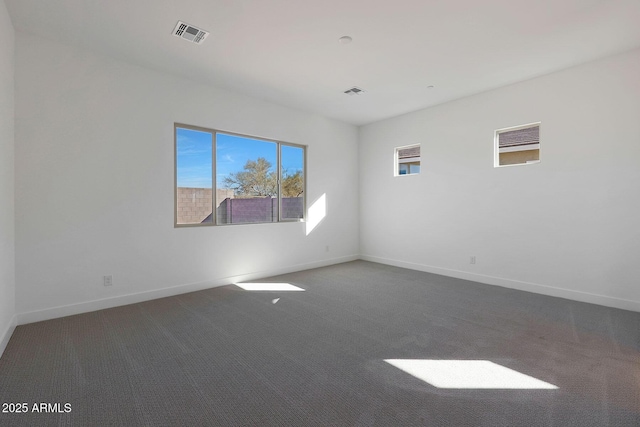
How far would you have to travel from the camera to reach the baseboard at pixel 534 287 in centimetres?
356

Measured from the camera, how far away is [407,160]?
19.7 feet

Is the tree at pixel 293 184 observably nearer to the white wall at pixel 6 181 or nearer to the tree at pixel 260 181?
the tree at pixel 260 181

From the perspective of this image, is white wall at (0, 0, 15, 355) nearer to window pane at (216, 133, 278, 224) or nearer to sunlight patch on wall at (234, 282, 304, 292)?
window pane at (216, 133, 278, 224)

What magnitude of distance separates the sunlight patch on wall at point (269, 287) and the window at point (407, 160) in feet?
10.3

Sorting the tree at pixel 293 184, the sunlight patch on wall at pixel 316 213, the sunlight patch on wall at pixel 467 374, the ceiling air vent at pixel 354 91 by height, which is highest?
the ceiling air vent at pixel 354 91

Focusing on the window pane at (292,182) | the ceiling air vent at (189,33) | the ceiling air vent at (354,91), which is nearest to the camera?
the ceiling air vent at (189,33)

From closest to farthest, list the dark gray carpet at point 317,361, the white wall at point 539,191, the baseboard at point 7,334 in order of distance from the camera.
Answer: the dark gray carpet at point 317,361, the baseboard at point 7,334, the white wall at point 539,191

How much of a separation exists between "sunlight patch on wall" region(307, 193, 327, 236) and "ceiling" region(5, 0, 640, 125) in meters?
→ 2.21

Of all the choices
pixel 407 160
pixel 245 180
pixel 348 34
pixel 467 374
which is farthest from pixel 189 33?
pixel 407 160

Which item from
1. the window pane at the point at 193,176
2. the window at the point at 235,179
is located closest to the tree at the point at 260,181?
the window at the point at 235,179

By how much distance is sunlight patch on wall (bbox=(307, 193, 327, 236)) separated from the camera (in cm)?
575

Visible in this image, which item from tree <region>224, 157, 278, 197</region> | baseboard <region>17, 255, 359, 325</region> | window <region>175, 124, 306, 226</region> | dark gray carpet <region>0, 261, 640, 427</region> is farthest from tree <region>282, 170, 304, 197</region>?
dark gray carpet <region>0, 261, 640, 427</region>

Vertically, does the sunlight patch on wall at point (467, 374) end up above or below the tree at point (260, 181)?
below

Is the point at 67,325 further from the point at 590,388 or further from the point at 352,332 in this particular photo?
the point at 590,388
